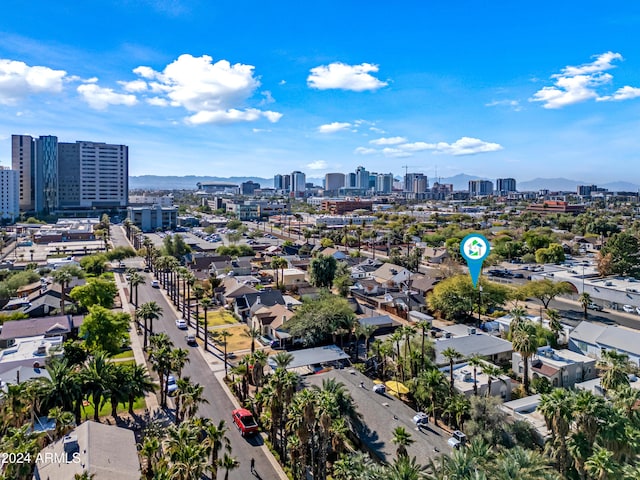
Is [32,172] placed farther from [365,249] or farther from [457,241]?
[457,241]

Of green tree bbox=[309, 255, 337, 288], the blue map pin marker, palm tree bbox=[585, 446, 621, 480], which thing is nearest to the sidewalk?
the blue map pin marker

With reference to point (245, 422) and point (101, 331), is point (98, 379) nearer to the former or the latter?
point (245, 422)

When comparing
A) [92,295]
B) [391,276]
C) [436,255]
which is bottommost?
[92,295]

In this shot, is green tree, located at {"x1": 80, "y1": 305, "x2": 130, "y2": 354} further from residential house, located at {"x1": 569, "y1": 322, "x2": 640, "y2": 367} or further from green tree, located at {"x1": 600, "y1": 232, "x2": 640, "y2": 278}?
green tree, located at {"x1": 600, "y1": 232, "x2": 640, "y2": 278}

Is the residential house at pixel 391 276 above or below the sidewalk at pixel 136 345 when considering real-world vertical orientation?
above

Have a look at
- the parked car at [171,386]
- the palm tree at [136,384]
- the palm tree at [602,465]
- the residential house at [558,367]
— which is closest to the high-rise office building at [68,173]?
the parked car at [171,386]

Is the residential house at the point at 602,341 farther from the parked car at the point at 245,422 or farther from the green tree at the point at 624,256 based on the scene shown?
the green tree at the point at 624,256

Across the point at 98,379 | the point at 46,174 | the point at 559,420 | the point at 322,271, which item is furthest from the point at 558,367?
the point at 46,174
